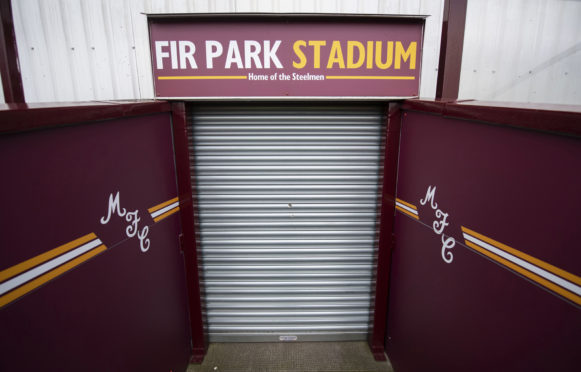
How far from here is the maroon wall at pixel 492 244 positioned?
5.03 feet

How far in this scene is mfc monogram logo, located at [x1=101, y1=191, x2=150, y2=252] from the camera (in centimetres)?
220

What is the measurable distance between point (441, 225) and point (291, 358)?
2.51m

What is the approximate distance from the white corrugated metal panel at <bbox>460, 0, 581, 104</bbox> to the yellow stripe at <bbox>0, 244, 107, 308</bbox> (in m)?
4.10

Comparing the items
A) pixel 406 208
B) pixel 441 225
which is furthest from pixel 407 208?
pixel 441 225

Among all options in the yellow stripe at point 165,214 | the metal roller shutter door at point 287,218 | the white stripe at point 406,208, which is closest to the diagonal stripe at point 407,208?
the white stripe at point 406,208

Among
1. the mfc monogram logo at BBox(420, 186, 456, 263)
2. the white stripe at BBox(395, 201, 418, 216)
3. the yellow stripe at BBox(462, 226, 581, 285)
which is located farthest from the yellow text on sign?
the yellow stripe at BBox(462, 226, 581, 285)

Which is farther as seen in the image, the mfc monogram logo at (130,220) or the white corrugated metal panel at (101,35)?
the white corrugated metal panel at (101,35)

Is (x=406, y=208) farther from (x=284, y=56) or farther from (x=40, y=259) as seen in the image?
(x=40, y=259)

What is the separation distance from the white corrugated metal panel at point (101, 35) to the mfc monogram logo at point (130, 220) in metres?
1.76

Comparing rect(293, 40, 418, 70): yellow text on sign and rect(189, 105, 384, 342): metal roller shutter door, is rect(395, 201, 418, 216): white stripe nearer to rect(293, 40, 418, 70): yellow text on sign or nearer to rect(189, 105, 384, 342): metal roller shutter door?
rect(189, 105, 384, 342): metal roller shutter door

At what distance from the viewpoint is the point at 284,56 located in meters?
2.90

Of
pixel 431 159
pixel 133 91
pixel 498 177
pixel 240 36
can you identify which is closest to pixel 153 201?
pixel 133 91

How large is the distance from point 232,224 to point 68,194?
201cm

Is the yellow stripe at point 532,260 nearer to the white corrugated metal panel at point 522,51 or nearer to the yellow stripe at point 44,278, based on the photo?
the white corrugated metal panel at point 522,51
